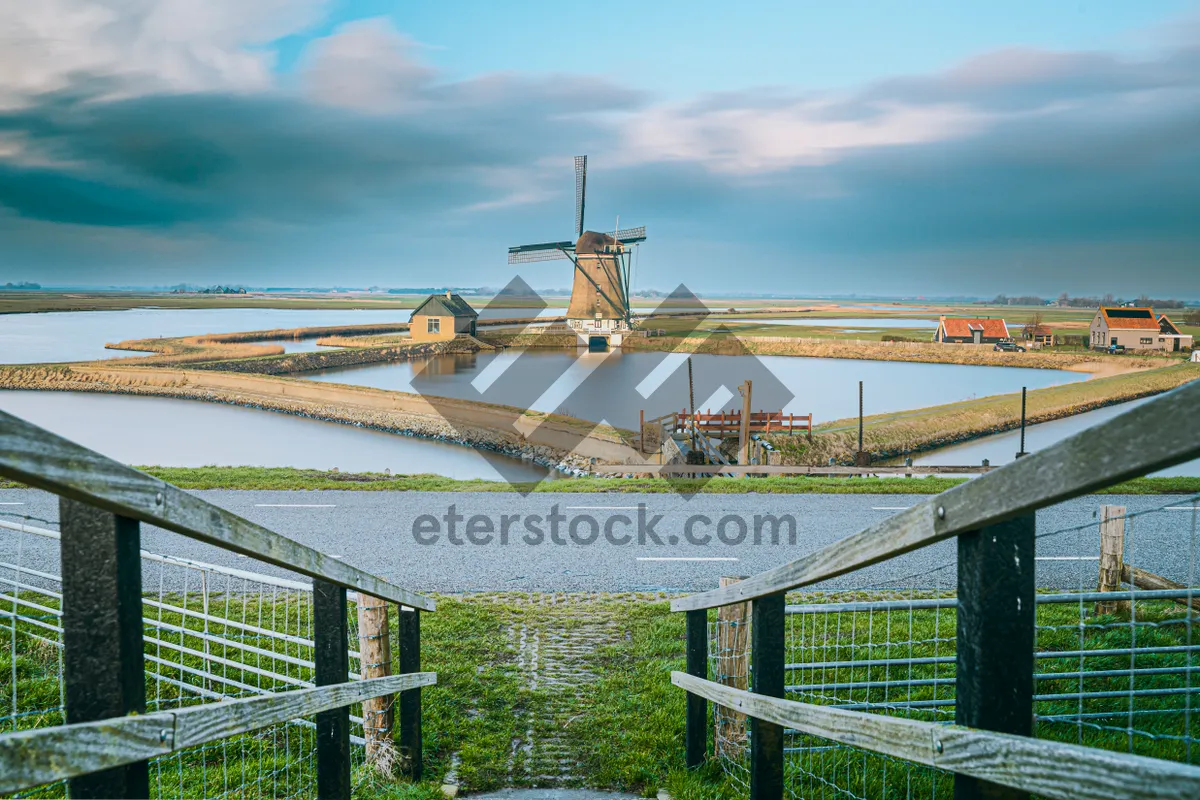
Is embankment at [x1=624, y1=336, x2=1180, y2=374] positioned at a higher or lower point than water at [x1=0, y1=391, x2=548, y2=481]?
higher

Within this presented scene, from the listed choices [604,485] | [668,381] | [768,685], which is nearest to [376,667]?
[768,685]

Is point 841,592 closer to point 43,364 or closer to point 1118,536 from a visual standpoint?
point 1118,536

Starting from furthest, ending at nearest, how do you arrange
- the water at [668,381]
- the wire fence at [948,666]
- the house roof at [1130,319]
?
the house roof at [1130,319] < the water at [668,381] < the wire fence at [948,666]

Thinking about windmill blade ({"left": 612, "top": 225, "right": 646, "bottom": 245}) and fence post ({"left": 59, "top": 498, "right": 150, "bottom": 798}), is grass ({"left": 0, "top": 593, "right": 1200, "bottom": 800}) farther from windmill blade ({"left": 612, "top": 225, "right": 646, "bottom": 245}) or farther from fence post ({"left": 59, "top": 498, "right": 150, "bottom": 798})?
windmill blade ({"left": 612, "top": 225, "right": 646, "bottom": 245})

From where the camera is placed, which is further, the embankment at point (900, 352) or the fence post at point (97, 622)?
the embankment at point (900, 352)

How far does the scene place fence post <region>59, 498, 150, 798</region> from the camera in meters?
1.74

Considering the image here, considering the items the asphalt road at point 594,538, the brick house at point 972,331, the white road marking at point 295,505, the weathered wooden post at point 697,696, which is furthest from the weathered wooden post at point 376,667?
the brick house at point 972,331

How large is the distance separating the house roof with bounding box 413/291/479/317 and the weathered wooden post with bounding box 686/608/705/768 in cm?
6769

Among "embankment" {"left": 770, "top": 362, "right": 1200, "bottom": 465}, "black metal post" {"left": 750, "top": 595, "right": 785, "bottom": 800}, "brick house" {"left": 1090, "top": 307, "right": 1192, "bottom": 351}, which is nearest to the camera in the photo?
"black metal post" {"left": 750, "top": 595, "right": 785, "bottom": 800}

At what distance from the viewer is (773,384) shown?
51250 mm

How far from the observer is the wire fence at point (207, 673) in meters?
4.62

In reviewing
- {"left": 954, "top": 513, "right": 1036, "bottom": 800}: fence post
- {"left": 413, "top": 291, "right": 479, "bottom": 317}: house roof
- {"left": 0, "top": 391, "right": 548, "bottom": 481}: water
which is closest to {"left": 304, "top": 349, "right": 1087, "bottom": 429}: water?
{"left": 413, "top": 291, "right": 479, "bottom": 317}: house roof

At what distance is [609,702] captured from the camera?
230 inches

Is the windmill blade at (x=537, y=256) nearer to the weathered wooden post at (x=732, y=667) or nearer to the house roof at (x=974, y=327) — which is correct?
the house roof at (x=974, y=327)
